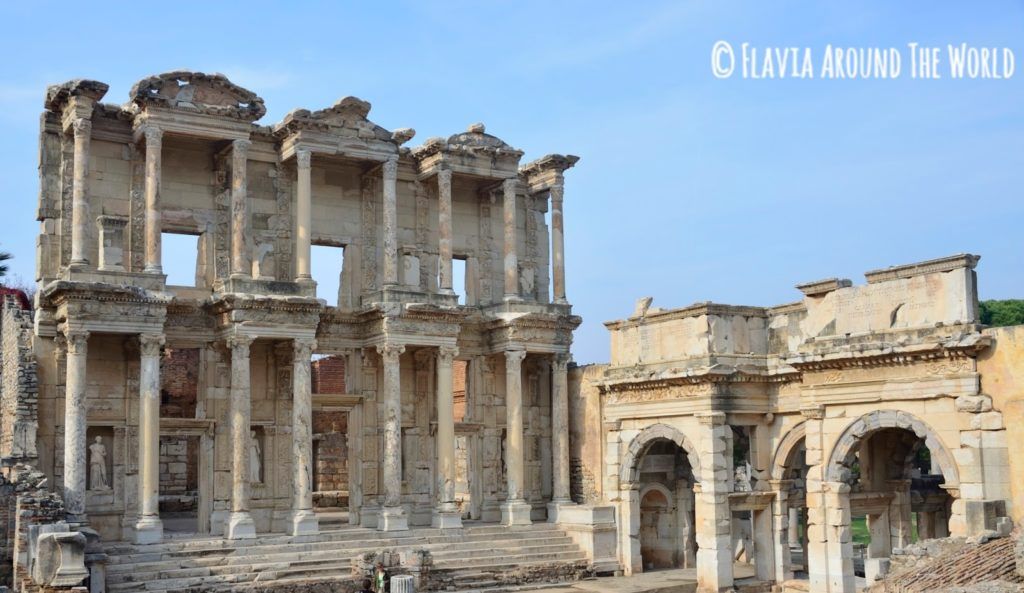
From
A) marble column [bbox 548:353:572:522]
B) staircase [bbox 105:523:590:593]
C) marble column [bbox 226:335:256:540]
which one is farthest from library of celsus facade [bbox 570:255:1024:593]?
marble column [bbox 226:335:256:540]

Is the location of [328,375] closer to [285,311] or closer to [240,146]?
[285,311]

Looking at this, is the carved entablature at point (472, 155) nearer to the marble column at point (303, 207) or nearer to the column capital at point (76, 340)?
the marble column at point (303, 207)

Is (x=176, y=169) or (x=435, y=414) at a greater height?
(x=176, y=169)

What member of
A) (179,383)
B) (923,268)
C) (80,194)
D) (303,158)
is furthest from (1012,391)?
(179,383)

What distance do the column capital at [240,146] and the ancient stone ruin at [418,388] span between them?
0.21ft

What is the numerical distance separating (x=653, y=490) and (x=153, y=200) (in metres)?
12.5

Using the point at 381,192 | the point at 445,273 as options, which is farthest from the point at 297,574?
the point at 381,192

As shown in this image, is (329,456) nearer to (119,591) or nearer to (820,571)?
(119,591)

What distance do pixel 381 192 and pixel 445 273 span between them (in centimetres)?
260

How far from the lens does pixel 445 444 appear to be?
26000mm

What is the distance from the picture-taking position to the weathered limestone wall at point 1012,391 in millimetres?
17266

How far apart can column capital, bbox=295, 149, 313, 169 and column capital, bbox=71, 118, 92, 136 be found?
14.1 feet

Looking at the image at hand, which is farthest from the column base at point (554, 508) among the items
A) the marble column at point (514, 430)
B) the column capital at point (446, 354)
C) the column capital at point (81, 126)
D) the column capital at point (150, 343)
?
the column capital at point (81, 126)

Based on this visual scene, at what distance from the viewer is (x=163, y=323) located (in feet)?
75.8
